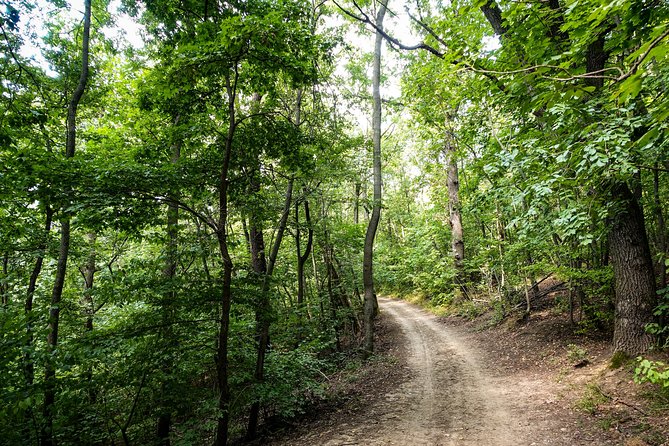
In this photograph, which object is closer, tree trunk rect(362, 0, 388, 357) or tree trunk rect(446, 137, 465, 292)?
tree trunk rect(362, 0, 388, 357)

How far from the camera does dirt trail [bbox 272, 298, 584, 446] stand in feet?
16.1

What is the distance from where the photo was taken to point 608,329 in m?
7.62

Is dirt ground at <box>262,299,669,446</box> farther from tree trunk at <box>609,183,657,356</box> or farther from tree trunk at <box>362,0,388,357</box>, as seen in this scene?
tree trunk at <box>362,0,388,357</box>

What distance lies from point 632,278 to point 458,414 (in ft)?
13.1

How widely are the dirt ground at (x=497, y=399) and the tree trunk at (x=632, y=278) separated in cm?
69

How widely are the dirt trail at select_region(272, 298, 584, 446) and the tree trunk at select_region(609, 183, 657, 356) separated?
1.63 metres

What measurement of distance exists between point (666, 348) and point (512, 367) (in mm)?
3049

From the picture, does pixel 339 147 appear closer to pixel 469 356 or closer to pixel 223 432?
pixel 469 356

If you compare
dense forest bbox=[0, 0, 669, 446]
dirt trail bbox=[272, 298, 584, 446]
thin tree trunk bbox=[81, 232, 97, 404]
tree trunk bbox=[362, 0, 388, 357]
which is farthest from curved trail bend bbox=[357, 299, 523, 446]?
thin tree trunk bbox=[81, 232, 97, 404]

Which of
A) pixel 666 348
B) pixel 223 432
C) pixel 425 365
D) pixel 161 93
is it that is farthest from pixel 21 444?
pixel 666 348

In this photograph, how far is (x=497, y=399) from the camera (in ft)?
20.6

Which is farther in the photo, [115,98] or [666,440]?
[115,98]

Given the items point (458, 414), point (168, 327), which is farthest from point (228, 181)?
point (458, 414)

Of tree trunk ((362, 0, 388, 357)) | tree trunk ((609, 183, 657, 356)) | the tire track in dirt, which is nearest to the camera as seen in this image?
the tire track in dirt
